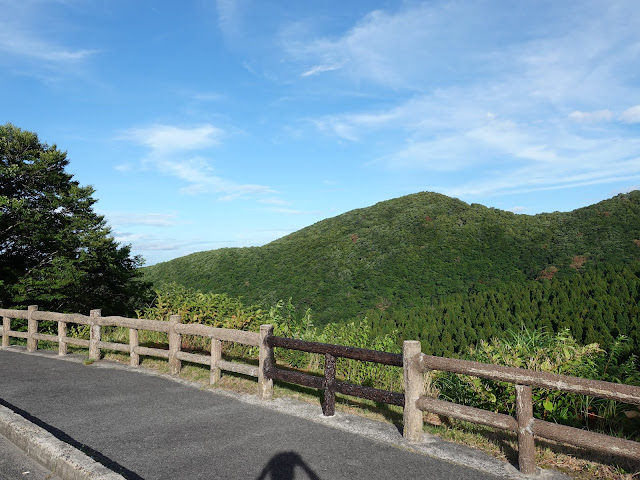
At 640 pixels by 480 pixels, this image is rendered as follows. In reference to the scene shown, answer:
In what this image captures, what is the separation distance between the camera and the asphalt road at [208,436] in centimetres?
447

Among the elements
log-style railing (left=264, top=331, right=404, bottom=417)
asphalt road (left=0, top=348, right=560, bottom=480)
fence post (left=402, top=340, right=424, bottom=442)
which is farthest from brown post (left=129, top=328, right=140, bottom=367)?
fence post (left=402, top=340, right=424, bottom=442)

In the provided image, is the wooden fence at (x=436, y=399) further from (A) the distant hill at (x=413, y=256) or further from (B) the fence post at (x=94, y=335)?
(A) the distant hill at (x=413, y=256)

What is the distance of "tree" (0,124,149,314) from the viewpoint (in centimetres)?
1516

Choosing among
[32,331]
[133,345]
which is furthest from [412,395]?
[32,331]

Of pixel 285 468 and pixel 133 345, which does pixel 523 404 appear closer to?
pixel 285 468

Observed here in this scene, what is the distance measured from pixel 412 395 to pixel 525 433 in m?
1.24

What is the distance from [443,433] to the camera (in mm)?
5477

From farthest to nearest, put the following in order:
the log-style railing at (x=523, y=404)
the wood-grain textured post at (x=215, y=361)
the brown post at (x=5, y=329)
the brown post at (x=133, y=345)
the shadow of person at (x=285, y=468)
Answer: the brown post at (x=5, y=329) < the brown post at (x=133, y=345) < the wood-grain textured post at (x=215, y=361) < the shadow of person at (x=285, y=468) < the log-style railing at (x=523, y=404)

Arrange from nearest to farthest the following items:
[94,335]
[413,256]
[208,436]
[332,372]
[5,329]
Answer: [208,436] → [332,372] → [94,335] → [5,329] → [413,256]

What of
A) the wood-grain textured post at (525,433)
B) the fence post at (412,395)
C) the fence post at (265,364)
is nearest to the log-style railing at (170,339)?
the fence post at (265,364)

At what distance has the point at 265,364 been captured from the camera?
22.6 feet

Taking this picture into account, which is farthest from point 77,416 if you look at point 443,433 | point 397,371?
point 397,371

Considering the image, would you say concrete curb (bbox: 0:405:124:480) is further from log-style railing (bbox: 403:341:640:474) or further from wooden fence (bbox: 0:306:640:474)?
log-style railing (bbox: 403:341:640:474)

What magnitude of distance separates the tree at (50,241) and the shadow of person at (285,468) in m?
12.7
